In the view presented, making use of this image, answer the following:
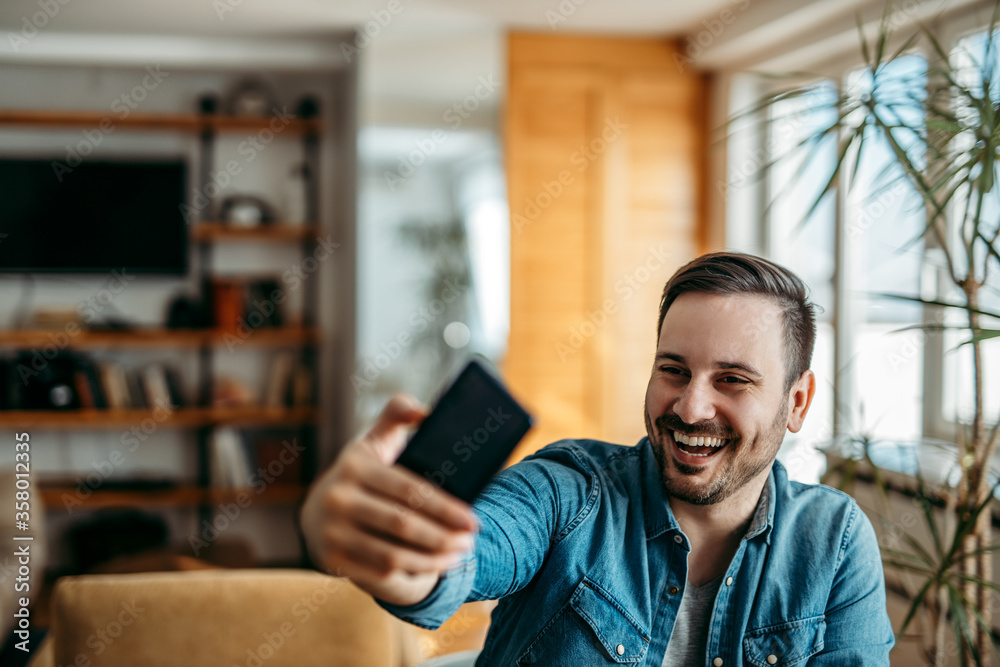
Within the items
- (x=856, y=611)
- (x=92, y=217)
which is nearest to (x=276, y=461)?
(x=92, y=217)

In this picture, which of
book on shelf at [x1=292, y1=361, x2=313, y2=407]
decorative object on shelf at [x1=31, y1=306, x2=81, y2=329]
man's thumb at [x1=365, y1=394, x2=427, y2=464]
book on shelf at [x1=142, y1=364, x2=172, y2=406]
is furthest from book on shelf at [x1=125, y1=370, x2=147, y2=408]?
man's thumb at [x1=365, y1=394, x2=427, y2=464]

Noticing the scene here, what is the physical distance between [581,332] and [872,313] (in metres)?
1.29

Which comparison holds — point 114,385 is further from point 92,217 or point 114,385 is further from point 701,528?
point 701,528

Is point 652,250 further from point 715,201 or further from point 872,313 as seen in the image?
point 872,313

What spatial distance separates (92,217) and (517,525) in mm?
3816

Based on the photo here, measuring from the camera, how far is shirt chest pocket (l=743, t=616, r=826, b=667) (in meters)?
1.16

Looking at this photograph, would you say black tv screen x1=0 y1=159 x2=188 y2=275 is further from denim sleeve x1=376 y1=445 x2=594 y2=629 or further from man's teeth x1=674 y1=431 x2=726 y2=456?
man's teeth x1=674 y1=431 x2=726 y2=456

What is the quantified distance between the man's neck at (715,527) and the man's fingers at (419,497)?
2.14 feet

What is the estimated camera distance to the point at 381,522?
2.08ft

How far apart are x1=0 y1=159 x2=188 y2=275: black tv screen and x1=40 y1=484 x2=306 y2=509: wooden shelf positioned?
1119mm

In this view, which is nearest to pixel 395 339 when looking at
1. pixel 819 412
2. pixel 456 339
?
pixel 456 339

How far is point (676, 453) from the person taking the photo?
3.75ft

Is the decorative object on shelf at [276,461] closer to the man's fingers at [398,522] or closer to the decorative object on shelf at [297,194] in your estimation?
the decorative object on shelf at [297,194]

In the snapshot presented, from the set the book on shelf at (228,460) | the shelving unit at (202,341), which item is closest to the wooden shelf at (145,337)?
the shelving unit at (202,341)
